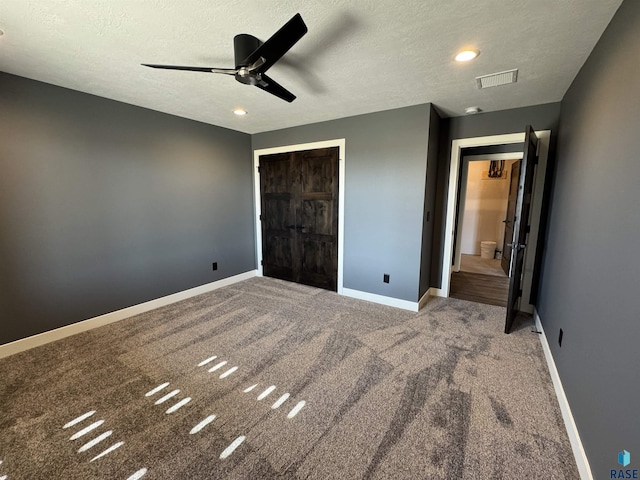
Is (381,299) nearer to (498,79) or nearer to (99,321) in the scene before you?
(498,79)

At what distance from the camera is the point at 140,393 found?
6.38 ft

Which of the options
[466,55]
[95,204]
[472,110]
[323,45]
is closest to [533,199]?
[472,110]

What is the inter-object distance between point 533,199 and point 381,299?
2.17 m

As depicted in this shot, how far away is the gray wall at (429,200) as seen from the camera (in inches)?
126

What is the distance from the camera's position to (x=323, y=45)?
1.85 metres

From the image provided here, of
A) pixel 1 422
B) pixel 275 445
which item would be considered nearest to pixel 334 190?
pixel 275 445

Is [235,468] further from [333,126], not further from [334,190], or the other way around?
[333,126]

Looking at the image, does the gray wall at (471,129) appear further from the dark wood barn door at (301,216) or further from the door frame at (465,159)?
the dark wood barn door at (301,216)

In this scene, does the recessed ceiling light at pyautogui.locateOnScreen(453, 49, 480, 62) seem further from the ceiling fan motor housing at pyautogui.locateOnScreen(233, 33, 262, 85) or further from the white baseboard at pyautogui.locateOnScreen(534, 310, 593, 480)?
the white baseboard at pyautogui.locateOnScreen(534, 310, 593, 480)

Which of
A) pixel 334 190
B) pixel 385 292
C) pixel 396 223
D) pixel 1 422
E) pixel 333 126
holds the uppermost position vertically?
pixel 333 126

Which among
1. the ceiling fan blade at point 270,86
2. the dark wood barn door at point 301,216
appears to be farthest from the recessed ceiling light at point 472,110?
the ceiling fan blade at point 270,86

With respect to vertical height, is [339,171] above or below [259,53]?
below

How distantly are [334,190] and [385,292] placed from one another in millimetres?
1585

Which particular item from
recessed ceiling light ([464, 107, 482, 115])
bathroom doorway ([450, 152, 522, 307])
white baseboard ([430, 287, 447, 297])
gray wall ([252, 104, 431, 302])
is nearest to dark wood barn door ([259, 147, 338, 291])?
gray wall ([252, 104, 431, 302])
